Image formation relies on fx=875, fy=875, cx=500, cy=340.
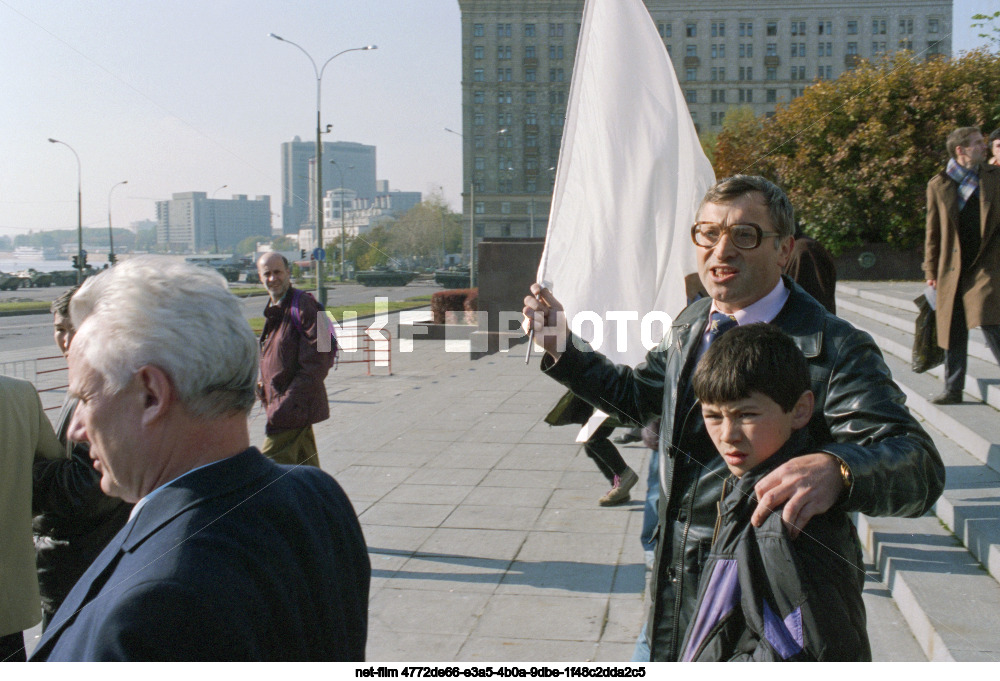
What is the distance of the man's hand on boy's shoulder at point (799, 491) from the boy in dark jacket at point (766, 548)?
31mm

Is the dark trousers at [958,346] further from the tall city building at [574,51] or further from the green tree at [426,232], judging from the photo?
the green tree at [426,232]

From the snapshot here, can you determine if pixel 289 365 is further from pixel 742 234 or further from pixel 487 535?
pixel 742 234

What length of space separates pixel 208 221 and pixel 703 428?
1.10 meters

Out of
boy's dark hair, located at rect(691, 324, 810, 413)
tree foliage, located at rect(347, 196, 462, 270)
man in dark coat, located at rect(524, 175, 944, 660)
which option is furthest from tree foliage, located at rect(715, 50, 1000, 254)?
boy's dark hair, located at rect(691, 324, 810, 413)

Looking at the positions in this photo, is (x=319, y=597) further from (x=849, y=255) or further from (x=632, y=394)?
(x=849, y=255)

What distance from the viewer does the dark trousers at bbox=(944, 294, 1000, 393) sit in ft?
17.0

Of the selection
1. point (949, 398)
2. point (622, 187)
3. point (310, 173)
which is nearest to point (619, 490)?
point (949, 398)

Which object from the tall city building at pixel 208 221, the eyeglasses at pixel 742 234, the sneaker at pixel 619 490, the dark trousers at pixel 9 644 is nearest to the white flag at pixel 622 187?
the eyeglasses at pixel 742 234

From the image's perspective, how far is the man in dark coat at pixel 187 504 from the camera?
109 centimetres

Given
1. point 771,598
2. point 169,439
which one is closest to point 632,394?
point 771,598

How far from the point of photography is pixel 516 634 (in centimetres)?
369

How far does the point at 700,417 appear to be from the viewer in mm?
1880

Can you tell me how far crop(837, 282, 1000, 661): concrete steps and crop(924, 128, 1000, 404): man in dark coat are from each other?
442mm

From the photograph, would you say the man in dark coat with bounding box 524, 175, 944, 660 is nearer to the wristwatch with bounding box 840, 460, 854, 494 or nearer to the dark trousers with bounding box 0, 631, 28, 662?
the wristwatch with bounding box 840, 460, 854, 494
